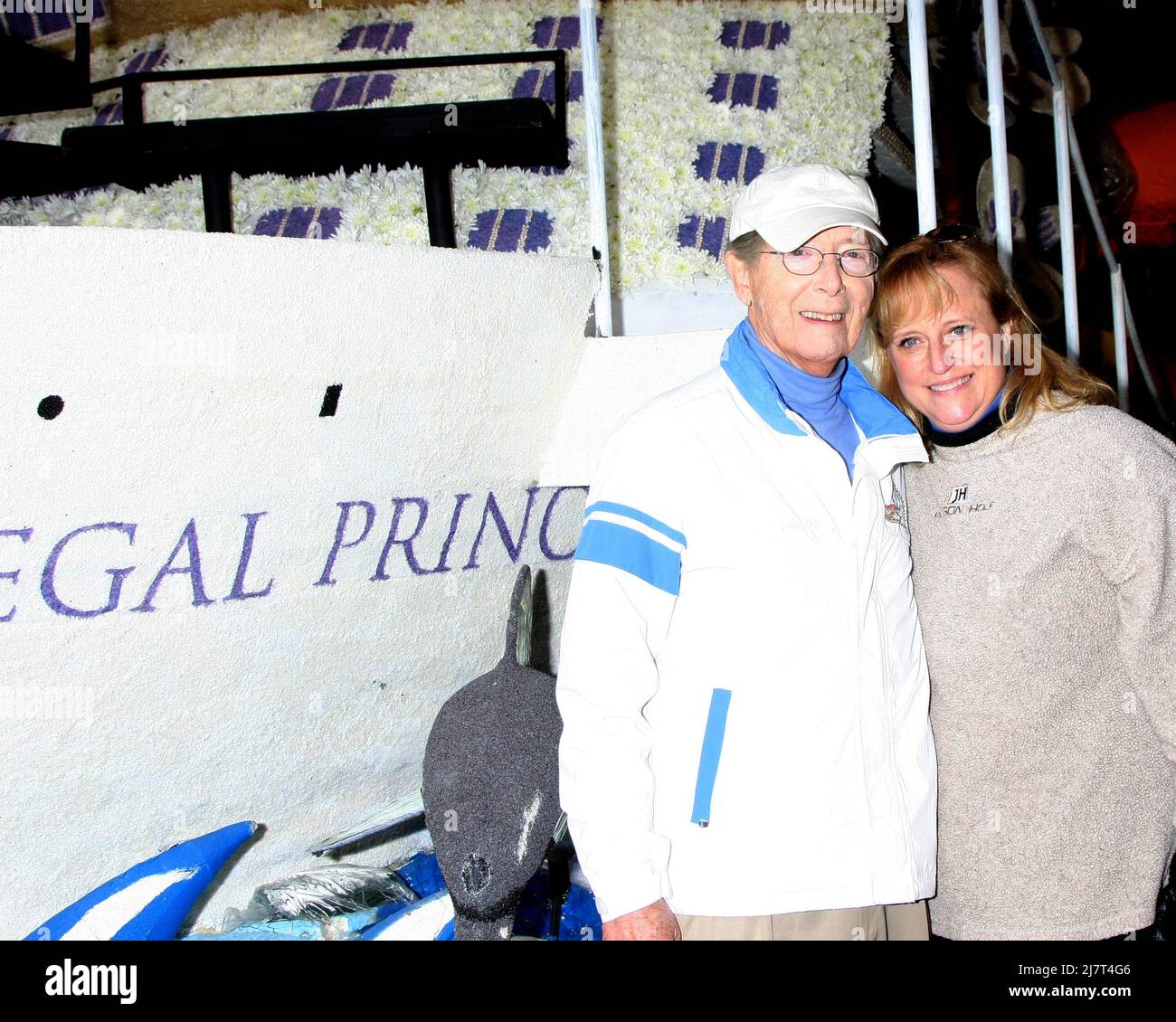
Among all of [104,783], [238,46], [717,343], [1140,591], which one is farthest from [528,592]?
[238,46]

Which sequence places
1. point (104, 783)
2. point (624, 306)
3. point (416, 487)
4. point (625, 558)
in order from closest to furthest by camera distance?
point (625, 558) → point (104, 783) → point (416, 487) → point (624, 306)

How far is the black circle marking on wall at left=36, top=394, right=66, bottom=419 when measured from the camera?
1609 mm

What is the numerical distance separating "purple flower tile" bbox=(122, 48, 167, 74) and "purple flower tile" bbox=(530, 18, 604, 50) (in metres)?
1.25

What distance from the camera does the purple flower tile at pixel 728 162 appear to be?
2959mm

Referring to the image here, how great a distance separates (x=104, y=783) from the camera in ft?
6.07

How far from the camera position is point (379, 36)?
3279 mm

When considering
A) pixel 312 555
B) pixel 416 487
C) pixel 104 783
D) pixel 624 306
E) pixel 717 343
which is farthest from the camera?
pixel 624 306

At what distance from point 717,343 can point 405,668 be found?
102cm

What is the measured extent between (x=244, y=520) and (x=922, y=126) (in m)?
1.81

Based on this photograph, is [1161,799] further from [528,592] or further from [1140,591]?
[528,592]
